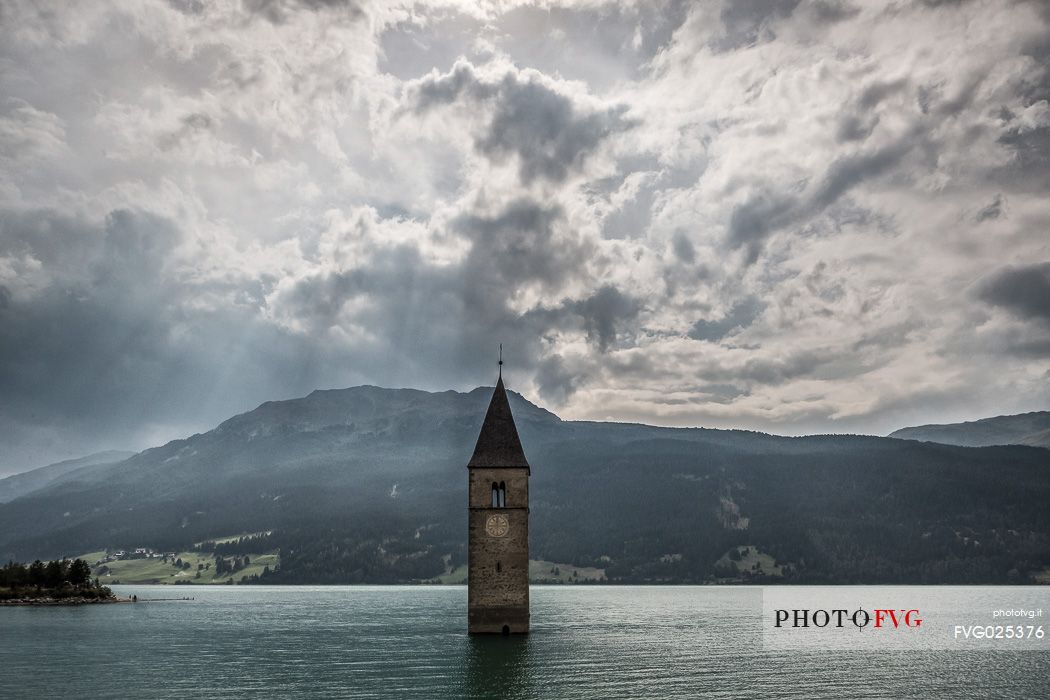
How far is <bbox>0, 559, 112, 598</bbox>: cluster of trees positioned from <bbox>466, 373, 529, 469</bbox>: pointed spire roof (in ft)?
460

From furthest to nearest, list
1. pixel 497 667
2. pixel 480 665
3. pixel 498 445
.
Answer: pixel 498 445 → pixel 480 665 → pixel 497 667

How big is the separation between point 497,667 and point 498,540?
35.2 feet

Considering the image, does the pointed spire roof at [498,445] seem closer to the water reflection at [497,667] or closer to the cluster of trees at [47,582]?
the water reflection at [497,667]

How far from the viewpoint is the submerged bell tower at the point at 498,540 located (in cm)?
7375

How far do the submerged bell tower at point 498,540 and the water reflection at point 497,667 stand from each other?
192 centimetres

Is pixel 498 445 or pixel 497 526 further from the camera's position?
pixel 498 445

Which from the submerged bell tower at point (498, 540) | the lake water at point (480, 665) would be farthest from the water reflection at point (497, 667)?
the submerged bell tower at point (498, 540)

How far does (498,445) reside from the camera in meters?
77.2

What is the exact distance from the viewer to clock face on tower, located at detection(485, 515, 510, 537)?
74.2m

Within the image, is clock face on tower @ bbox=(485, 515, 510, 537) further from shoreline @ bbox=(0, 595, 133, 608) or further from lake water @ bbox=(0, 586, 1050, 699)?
shoreline @ bbox=(0, 595, 133, 608)

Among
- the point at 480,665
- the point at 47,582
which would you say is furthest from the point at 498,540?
the point at 47,582

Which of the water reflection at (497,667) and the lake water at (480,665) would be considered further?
the lake water at (480,665)

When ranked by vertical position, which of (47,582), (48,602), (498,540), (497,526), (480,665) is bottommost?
(48,602)

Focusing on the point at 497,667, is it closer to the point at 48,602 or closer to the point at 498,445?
the point at 498,445
